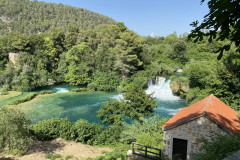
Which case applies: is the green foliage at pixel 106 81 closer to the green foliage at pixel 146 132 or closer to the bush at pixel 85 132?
the bush at pixel 85 132

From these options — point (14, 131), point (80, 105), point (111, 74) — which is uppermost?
point (111, 74)

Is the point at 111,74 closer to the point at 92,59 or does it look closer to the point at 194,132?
the point at 92,59

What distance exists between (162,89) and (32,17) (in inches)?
2997

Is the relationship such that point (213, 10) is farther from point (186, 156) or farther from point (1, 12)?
point (1, 12)

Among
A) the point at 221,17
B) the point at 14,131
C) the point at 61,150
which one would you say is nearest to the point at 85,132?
the point at 61,150

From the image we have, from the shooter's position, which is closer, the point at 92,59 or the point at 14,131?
the point at 14,131

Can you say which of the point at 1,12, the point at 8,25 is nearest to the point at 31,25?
the point at 8,25

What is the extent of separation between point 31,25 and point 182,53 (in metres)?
62.5

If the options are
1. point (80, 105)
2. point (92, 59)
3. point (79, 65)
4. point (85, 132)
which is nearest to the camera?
point (85, 132)

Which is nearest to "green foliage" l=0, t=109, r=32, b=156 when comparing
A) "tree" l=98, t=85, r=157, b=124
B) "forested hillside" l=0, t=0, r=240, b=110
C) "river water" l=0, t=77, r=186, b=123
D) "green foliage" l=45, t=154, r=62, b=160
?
"green foliage" l=45, t=154, r=62, b=160

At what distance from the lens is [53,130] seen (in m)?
13.5

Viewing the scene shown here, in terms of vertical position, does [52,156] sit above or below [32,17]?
below

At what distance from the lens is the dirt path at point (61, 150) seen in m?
10.7

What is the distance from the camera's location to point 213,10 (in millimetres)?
2768
